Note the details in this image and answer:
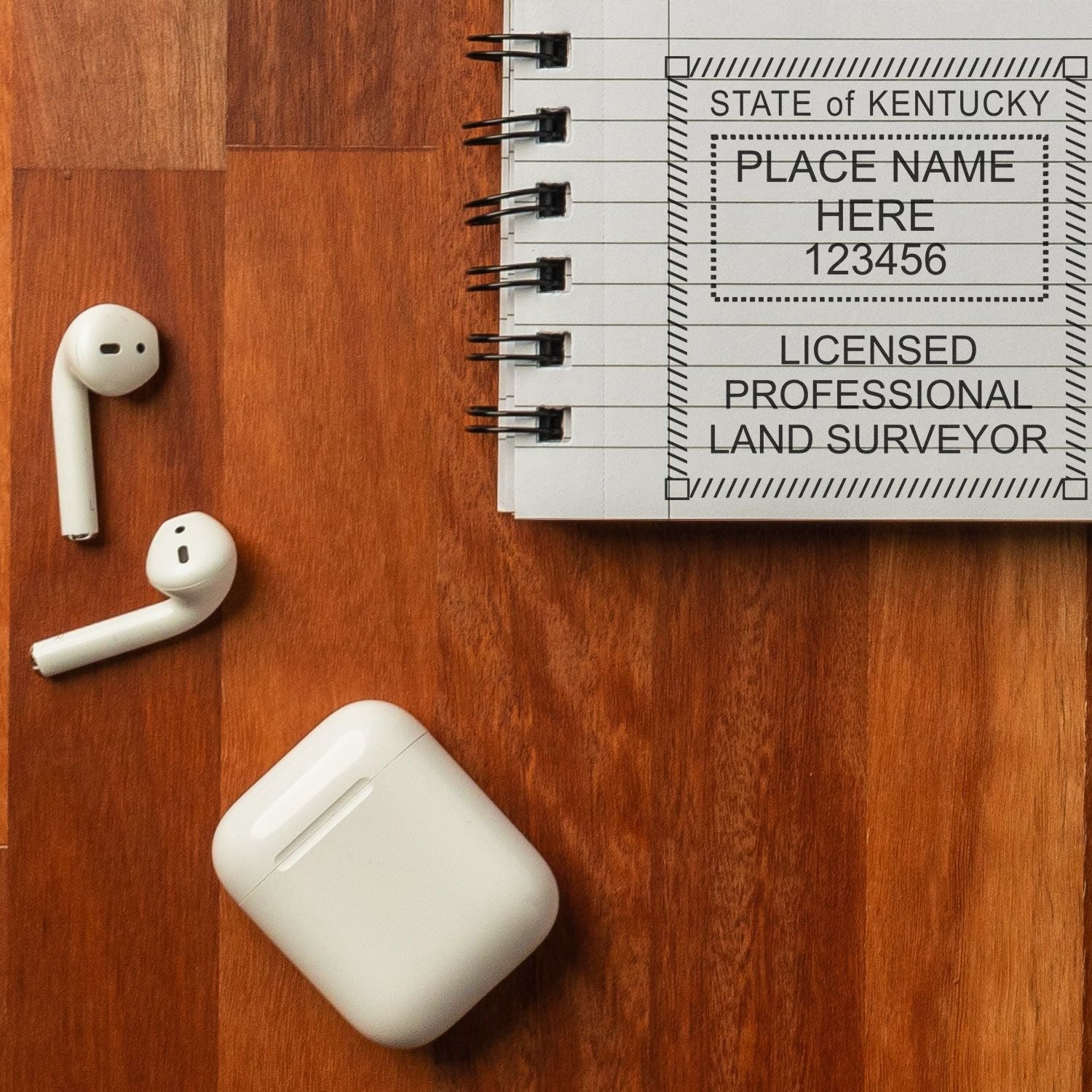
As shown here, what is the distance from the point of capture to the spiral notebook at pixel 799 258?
0.42 metres

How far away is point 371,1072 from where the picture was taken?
458 millimetres

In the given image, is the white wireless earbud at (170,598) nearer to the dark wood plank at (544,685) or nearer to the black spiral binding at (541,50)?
the dark wood plank at (544,685)

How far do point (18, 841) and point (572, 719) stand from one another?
25cm

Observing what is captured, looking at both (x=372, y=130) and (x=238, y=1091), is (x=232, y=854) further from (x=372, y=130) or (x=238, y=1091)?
(x=372, y=130)

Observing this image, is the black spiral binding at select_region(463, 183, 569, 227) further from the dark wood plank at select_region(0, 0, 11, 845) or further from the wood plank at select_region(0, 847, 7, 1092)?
the wood plank at select_region(0, 847, 7, 1092)

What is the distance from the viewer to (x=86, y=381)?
441 mm

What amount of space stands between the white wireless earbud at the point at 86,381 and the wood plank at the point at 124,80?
74mm

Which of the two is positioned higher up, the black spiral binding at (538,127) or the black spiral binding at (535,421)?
the black spiral binding at (538,127)

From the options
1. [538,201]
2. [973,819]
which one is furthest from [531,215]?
[973,819]

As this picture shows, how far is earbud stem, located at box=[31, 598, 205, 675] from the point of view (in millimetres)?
446

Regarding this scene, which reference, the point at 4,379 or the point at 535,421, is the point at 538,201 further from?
the point at 4,379

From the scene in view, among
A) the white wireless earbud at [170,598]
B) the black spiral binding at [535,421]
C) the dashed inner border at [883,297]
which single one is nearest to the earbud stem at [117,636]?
the white wireless earbud at [170,598]

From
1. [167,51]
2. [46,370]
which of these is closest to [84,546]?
[46,370]

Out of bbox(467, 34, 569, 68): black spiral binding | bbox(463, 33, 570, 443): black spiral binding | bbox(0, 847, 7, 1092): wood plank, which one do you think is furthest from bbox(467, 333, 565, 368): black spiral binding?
bbox(0, 847, 7, 1092): wood plank
